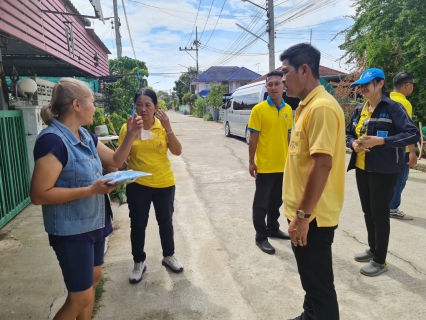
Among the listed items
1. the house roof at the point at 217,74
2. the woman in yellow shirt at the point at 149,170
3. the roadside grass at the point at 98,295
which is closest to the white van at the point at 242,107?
the woman in yellow shirt at the point at 149,170

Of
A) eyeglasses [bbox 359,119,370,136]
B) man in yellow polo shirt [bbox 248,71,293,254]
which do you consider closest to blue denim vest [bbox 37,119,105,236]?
man in yellow polo shirt [bbox 248,71,293,254]

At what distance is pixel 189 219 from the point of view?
460cm

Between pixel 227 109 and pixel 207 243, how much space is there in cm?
1175

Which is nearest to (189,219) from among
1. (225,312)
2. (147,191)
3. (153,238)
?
(153,238)

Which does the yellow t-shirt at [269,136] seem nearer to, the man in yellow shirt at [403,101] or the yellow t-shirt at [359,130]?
the yellow t-shirt at [359,130]

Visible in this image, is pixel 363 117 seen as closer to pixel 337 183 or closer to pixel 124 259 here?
pixel 337 183

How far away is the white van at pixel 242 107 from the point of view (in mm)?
11361

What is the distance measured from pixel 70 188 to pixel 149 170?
120 centimetres

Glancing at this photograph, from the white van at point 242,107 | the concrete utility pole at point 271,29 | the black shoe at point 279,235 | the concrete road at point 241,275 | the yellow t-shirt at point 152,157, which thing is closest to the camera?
the concrete road at point 241,275

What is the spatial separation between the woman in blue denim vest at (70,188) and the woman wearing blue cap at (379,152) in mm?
2301

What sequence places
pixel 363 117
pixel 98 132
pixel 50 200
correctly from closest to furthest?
pixel 50 200, pixel 363 117, pixel 98 132

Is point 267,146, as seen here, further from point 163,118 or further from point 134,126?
point 134,126

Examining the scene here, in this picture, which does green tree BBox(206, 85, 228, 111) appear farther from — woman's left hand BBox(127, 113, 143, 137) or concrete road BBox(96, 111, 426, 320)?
woman's left hand BBox(127, 113, 143, 137)

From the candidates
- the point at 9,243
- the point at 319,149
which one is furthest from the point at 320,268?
the point at 9,243
